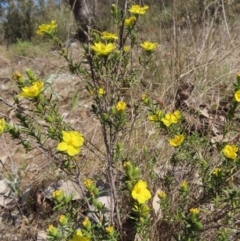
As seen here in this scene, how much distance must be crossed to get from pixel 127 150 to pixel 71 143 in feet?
2.91

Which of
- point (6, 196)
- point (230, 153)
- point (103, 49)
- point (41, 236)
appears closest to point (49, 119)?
point (103, 49)

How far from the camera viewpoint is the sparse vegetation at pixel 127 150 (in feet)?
3.65

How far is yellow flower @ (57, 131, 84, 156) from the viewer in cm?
100

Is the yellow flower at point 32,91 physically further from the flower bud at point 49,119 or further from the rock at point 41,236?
the rock at point 41,236

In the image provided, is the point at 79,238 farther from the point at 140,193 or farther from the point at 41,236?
the point at 41,236

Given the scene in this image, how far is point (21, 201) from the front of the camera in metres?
1.97

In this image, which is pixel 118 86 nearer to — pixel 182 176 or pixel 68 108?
pixel 182 176

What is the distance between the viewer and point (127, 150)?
1896 mm

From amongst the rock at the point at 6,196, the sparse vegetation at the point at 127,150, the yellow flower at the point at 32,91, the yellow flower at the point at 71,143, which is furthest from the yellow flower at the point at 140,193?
the rock at the point at 6,196

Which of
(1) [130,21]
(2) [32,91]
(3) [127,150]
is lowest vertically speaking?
(3) [127,150]

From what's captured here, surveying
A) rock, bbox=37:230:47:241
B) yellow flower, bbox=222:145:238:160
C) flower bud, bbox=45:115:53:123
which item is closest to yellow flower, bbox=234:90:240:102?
yellow flower, bbox=222:145:238:160

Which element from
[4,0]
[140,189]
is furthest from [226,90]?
[4,0]

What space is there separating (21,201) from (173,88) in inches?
49.4

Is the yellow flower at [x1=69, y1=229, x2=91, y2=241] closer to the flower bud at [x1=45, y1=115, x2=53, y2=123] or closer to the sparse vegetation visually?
the sparse vegetation
